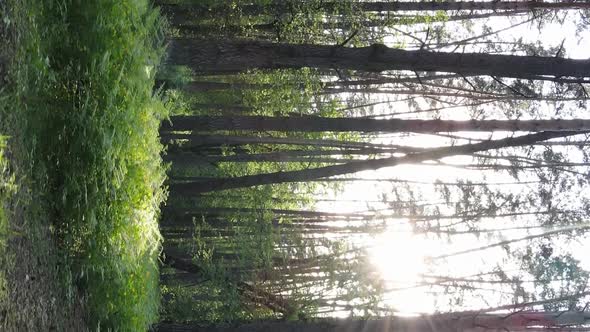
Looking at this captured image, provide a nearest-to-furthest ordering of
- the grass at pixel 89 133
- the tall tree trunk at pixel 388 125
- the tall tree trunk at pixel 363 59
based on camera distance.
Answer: the grass at pixel 89 133 → the tall tree trunk at pixel 363 59 → the tall tree trunk at pixel 388 125

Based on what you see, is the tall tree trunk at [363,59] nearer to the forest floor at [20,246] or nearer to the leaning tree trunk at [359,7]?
the forest floor at [20,246]

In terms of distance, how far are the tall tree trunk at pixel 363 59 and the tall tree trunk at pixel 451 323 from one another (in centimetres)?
354

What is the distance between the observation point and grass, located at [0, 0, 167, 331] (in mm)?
4848

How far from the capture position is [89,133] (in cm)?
538

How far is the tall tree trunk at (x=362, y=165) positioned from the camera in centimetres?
846

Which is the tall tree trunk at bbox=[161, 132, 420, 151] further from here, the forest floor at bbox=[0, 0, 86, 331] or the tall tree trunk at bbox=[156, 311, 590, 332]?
the forest floor at bbox=[0, 0, 86, 331]

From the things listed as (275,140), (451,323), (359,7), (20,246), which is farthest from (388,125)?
(359,7)

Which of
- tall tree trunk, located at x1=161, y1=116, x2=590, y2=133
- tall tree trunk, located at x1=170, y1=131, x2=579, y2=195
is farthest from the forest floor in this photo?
tall tree trunk, located at x1=170, y1=131, x2=579, y2=195

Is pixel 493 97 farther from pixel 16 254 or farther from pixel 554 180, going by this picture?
pixel 16 254

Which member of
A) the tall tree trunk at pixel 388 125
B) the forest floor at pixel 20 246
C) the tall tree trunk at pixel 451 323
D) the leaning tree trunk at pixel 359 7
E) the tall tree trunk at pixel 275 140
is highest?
the leaning tree trunk at pixel 359 7

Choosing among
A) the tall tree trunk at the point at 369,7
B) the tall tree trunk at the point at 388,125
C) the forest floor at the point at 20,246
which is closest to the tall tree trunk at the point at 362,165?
the tall tree trunk at the point at 388,125

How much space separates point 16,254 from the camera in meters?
4.60

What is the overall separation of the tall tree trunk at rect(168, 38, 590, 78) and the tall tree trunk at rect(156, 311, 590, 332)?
11.6ft

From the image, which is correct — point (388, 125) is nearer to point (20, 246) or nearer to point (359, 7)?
point (20, 246)
